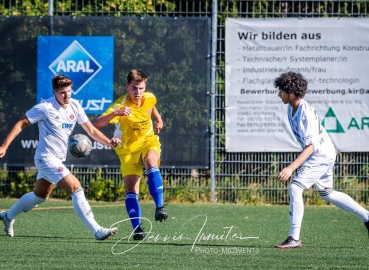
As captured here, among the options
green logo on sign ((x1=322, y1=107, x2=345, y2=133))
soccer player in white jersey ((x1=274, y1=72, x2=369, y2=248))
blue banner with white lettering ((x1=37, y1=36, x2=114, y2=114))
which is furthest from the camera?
blue banner with white lettering ((x1=37, y1=36, x2=114, y2=114))

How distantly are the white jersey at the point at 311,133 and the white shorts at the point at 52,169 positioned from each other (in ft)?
7.76

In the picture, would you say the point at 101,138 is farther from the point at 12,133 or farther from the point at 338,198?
the point at 338,198

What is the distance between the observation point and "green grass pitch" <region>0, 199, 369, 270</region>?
6820 millimetres

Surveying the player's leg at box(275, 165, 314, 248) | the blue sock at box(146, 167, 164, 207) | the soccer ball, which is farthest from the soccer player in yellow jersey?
the player's leg at box(275, 165, 314, 248)

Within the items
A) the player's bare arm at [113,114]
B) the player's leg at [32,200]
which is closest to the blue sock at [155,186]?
the player's bare arm at [113,114]

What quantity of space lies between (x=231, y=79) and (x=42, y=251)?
644cm

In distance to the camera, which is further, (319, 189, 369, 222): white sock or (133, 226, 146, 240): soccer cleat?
(133, 226, 146, 240): soccer cleat

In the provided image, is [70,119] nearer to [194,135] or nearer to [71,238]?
[71,238]

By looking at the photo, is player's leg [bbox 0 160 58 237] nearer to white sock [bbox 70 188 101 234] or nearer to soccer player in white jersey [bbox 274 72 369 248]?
white sock [bbox 70 188 101 234]

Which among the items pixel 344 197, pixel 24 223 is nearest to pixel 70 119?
pixel 24 223

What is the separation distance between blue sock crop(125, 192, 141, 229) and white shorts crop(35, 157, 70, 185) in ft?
2.89

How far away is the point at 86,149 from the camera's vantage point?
344 inches

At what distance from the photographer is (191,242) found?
8.38 metres

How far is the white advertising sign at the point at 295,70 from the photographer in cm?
1313
